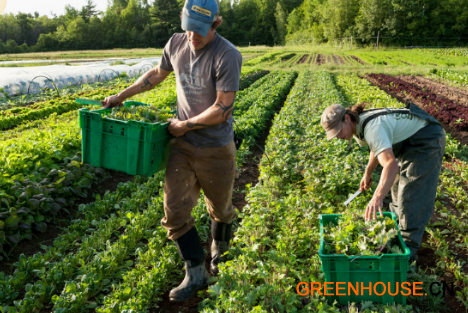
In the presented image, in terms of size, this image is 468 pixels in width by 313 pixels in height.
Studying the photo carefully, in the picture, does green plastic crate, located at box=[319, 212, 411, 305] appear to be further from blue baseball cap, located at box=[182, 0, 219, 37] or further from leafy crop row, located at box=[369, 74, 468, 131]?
leafy crop row, located at box=[369, 74, 468, 131]

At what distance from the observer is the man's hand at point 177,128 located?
2943 mm

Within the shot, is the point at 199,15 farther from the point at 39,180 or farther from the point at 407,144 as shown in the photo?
the point at 39,180

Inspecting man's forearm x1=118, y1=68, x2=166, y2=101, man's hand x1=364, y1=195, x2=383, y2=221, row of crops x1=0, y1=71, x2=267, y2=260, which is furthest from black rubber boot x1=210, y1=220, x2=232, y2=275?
row of crops x1=0, y1=71, x2=267, y2=260

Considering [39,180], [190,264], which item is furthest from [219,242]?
[39,180]

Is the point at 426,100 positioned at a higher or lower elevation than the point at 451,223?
higher

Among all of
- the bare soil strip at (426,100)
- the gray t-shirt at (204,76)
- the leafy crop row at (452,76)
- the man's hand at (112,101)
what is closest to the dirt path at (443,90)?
the bare soil strip at (426,100)

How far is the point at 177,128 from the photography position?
297 centimetres

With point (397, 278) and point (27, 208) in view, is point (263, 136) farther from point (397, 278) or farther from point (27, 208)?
point (397, 278)

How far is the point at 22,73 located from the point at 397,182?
16.8 m

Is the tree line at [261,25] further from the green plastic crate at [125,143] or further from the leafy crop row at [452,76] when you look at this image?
the green plastic crate at [125,143]

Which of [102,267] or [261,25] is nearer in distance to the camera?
[102,267]

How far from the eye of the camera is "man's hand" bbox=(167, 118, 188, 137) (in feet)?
9.66

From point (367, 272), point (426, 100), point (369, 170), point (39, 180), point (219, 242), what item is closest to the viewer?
point (367, 272)

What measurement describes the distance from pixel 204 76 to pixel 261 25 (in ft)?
319
